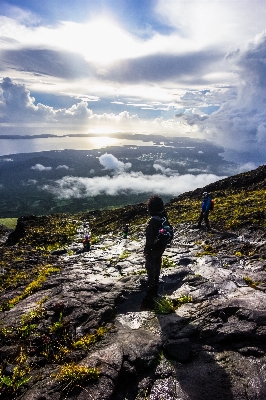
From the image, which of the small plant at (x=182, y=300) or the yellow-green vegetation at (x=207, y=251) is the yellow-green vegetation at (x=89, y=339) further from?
the yellow-green vegetation at (x=207, y=251)

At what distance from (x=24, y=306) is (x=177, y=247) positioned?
477 inches

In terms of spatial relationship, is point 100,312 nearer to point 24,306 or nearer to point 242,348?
point 24,306

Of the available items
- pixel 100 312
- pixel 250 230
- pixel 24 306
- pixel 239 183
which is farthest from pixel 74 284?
pixel 239 183

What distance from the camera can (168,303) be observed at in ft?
30.8

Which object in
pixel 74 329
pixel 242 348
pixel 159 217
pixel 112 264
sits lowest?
pixel 112 264

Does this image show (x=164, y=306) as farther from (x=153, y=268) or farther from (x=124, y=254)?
(x=124, y=254)

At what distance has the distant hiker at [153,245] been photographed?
1018 centimetres

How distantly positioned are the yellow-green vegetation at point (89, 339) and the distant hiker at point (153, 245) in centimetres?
244

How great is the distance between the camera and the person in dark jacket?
33.4 feet

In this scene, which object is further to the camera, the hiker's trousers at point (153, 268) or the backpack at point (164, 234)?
the hiker's trousers at point (153, 268)

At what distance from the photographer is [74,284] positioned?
1256 centimetres

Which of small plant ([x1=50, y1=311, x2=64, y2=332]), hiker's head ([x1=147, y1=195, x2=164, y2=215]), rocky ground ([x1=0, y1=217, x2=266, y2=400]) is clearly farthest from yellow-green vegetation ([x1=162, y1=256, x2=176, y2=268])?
small plant ([x1=50, y1=311, x2=64, y2=332])

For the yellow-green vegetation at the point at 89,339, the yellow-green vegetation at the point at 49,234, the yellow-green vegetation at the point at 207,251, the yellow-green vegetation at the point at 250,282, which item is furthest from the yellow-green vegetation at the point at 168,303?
the yellow-green vegetation at the point at 49,234

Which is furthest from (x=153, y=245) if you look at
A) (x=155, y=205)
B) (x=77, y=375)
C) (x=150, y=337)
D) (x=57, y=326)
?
(x=77, y=375)
